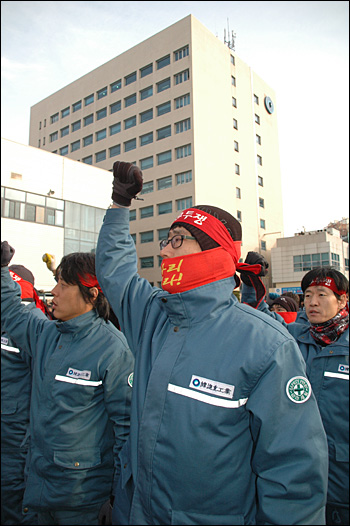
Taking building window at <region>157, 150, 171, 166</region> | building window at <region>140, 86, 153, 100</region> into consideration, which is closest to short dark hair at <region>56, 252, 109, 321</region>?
building window at <region>157, 150, 171, 166</region>

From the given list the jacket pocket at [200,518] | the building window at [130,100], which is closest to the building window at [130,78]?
the building window at [130,100]

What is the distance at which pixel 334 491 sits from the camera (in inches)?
54.6

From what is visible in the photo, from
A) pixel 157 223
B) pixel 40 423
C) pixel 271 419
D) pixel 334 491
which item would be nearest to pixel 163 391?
pixel 271 419

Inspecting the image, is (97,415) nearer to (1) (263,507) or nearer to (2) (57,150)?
(1) (263,507)

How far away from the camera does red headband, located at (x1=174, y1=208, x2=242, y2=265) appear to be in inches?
68.7

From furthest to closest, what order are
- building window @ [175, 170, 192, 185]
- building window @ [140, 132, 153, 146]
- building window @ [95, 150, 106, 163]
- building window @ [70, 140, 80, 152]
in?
building window @ [70, 140, 80, 152] < building window @ [95, 150, 106, 163] < building window @ [140, 132, 153, 146] < building window @ [175, 170, 192, 185]

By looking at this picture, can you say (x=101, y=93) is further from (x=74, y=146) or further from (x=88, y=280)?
(x=88, y=280)

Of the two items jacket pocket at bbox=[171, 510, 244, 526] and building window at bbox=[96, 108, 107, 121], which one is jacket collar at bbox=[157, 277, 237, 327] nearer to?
jacket pocket at bbox=[171, 510, 244, 526]

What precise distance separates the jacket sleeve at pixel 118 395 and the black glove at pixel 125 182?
1.01m

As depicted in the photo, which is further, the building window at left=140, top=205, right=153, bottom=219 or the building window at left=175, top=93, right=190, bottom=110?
the building window at left=140, top=205, right=153, bottom=219

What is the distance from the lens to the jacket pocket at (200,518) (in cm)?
124

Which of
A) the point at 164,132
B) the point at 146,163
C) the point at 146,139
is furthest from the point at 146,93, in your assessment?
the point at 146,163

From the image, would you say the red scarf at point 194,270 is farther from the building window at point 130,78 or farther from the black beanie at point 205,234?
the building window at point 130,78

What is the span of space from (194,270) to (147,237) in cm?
3804
